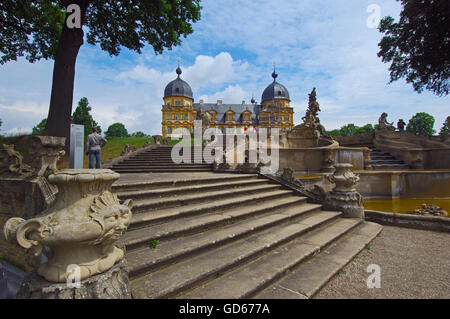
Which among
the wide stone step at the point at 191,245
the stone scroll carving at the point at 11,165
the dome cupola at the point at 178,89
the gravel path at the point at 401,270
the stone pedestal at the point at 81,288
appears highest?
the dome cupola at the point at 178,89

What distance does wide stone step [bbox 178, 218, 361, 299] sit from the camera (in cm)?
242

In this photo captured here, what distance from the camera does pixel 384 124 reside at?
19391 mm

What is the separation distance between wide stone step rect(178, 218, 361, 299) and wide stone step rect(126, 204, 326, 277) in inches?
20.6

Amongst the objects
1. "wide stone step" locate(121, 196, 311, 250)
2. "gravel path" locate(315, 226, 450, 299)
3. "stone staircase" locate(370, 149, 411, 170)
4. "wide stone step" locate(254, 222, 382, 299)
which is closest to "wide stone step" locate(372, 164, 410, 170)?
"stone staircase" locate(370, 149, 411, 170)

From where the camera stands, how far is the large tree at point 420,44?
15484 millimetres


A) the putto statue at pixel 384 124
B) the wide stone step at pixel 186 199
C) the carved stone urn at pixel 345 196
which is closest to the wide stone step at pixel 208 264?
the wide stone step at pixel 186 199

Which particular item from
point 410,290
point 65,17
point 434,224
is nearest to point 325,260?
point 410,290

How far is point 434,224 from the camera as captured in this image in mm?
5266

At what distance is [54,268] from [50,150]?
2.60 meters

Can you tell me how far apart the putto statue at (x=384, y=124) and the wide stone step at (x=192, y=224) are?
18.9 meters

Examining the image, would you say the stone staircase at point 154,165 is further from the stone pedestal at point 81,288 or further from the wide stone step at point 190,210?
the stone pedestal at point 81,288

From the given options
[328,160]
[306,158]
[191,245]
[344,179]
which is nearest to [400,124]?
[328,160]
